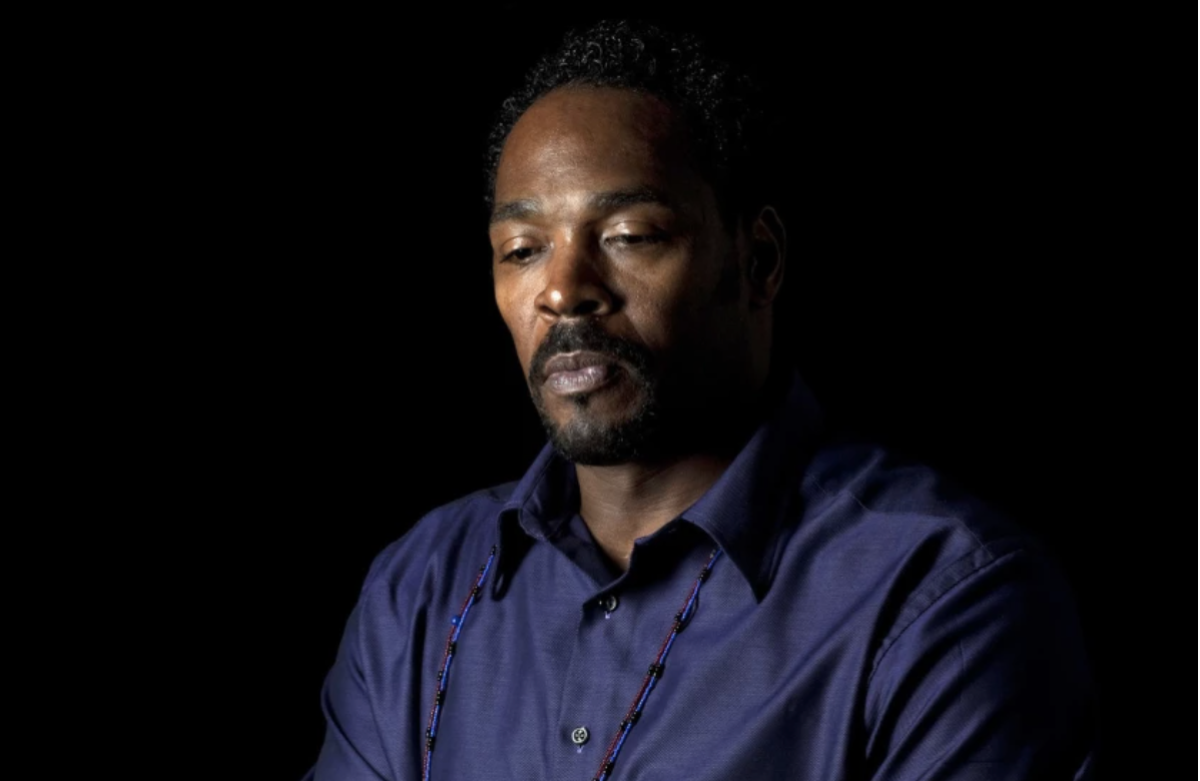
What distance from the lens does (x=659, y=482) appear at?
2852 millimetres

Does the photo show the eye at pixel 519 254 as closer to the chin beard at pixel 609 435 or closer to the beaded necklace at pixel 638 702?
the chin beard at pixel 609 435

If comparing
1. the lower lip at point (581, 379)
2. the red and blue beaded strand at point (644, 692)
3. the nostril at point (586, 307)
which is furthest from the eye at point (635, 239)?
the red and blue beaded strand at point (644, 692)

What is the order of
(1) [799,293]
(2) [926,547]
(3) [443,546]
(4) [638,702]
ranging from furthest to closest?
(1) [799,293]
(3) [443,546]
(4) [638,702]
(2) [926,547]

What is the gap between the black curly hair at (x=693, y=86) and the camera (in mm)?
2840

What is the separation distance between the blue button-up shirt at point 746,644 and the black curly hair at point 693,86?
1.40 ft

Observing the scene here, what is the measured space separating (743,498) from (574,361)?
0.38 m

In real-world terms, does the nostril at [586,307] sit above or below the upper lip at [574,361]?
above

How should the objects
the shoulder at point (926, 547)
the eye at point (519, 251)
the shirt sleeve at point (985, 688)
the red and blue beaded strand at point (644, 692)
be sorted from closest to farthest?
1. the shirt sleeve at point (985, 688)
2. the shoulder at point (926, 547)
3. the red and blue beaded strand at point (644, 692)
4. the eye at point (519, 251)

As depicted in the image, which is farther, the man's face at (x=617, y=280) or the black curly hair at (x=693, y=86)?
the black curly hair at (x=693, y=86)

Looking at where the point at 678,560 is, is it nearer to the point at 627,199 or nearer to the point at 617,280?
the point at 617,280

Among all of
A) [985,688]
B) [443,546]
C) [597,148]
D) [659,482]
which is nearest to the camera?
[985,688]

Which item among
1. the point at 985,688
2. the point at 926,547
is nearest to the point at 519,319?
the point at 926,547

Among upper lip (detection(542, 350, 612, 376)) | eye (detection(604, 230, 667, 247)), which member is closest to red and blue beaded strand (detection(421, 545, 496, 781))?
upper lip (detection(542, 350, 612, 376))

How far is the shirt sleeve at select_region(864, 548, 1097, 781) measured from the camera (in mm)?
2365
